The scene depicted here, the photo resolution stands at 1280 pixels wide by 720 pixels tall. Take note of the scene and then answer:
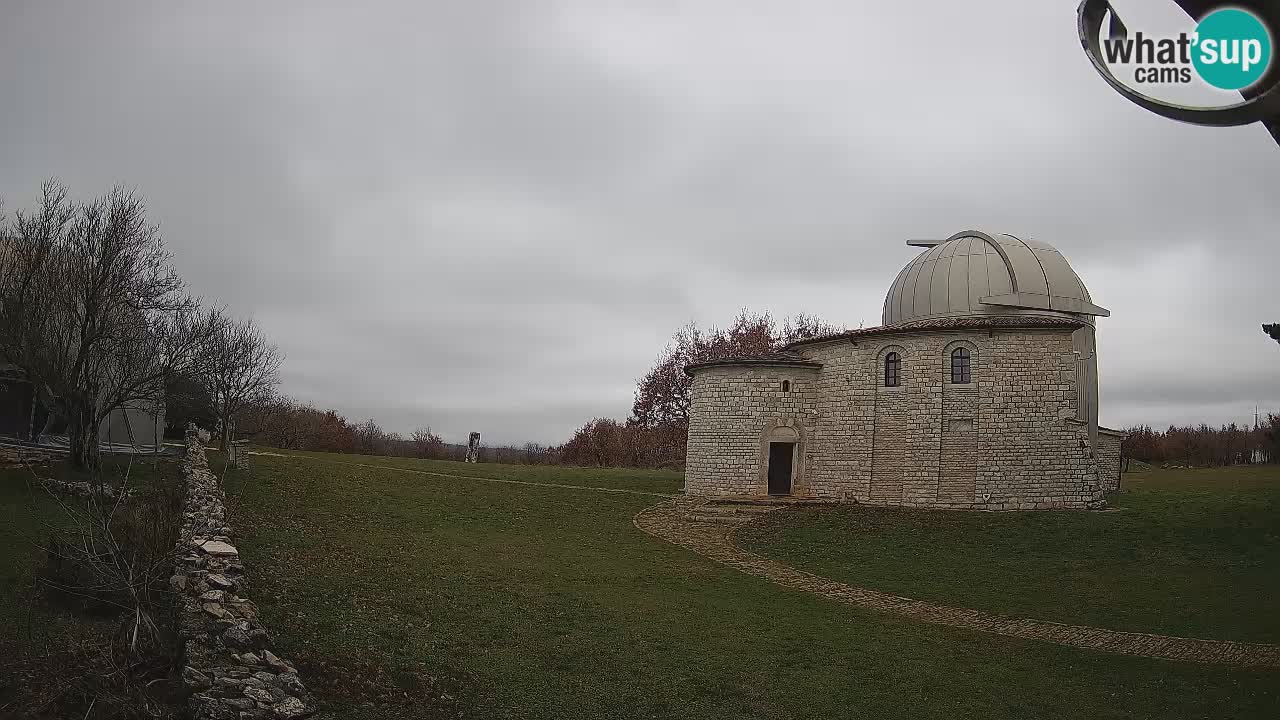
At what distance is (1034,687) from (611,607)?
223 inches

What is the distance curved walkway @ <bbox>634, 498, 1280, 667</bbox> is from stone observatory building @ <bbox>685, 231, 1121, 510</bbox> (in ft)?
21.6

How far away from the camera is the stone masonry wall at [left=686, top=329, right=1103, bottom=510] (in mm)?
21000

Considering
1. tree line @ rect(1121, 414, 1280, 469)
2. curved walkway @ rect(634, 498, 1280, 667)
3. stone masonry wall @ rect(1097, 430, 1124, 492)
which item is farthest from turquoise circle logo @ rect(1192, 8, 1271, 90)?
tree line @ rect(1121, 414, 1280, 469)

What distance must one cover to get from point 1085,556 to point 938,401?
6.52 m

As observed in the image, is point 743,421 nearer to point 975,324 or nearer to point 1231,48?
point 975,324

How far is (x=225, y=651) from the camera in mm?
6551

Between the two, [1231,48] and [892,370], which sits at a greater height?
[892,370]

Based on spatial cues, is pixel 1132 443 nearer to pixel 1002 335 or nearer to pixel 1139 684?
pixel 1002 335

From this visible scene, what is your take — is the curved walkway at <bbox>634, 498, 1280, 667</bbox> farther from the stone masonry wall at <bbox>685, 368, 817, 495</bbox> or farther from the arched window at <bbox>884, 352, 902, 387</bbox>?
the arched window at <bbox>884, 352, 902, 387</bbox>

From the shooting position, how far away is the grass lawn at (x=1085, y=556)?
489 inches

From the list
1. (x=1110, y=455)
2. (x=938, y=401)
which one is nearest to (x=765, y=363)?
(x=938, y=401)

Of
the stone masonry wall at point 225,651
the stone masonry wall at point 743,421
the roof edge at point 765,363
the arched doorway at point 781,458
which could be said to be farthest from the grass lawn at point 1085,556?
the stone masonry wall at point 225,651

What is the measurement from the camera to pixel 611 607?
Answer: 1115 centimetres

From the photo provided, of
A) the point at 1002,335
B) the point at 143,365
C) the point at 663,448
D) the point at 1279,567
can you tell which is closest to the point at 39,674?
the point at 143,365
